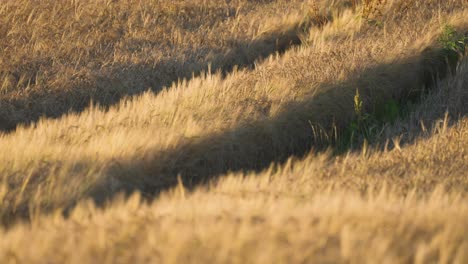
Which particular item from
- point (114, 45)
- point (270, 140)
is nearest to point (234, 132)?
point (270, 140)

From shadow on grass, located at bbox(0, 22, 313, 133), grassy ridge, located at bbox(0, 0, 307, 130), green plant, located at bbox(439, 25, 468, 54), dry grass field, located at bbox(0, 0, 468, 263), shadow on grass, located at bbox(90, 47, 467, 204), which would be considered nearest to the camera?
dry grass field, located at bbox(0, 0, 468, 263)

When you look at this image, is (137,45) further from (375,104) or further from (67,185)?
(67,185)

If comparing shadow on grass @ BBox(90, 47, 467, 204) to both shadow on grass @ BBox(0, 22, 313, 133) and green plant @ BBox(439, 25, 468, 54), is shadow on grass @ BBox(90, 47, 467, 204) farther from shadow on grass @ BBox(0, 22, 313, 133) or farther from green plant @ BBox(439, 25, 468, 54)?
shadow on grass @ BBox(0, 22, 313, 133)

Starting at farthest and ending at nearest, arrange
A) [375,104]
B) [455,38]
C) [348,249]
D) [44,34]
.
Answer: [44,34] → [455,38] → [375,104] → [348,249]

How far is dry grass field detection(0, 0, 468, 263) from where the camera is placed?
12.7 feet

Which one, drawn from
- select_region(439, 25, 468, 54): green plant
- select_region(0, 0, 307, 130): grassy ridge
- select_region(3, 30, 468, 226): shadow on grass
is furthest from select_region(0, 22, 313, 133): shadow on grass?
select_region(439, 25, 468, 54): green plant

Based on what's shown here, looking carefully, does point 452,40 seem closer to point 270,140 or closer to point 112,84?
point 270,140

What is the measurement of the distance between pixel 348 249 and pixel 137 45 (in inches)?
297

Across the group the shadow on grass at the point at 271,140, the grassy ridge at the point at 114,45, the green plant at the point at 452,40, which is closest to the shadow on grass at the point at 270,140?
the shadow on grass at the point at 271,140

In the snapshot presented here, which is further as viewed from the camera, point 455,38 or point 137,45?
point 137,45

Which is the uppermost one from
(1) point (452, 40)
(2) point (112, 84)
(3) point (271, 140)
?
(1) point (452, 40)

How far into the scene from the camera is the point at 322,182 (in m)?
5.54

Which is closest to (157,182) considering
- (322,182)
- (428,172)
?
(322,182)

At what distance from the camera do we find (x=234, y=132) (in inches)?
279
